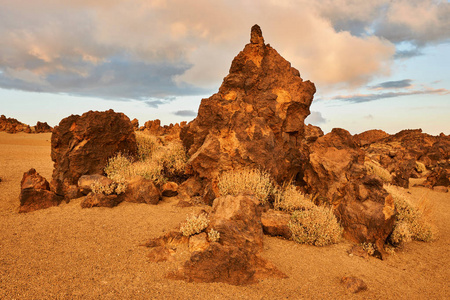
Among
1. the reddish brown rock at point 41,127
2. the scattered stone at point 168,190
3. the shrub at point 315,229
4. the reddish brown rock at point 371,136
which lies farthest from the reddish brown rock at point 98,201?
the reddish brown rock at point 41,127

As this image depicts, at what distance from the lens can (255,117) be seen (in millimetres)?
9086

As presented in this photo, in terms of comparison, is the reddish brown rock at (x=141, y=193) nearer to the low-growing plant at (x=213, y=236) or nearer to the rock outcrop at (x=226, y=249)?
the rock outcrop at (x=226, y=249)

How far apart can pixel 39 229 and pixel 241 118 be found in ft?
19.9

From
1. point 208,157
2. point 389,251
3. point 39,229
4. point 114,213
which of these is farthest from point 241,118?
point 39,229

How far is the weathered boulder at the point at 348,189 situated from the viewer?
6625mm

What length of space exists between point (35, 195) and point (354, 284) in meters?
7.92

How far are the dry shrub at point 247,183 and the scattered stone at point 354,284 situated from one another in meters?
3.08

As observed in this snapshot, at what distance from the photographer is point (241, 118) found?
8922mm

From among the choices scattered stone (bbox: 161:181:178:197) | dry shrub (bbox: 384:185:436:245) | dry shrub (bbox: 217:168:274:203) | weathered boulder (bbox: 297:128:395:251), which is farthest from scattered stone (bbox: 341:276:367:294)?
scattered stone (bbox: 161:181:178:197)

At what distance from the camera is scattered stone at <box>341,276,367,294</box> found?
183 inches

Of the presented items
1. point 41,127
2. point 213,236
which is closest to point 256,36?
point 213,236

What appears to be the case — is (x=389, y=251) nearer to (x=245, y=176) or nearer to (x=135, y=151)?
(x=245, y=176)

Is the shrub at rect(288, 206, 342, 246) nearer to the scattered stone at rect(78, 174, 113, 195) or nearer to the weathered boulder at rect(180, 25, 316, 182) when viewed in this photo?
the weathered boulder at rect(180, 25, 316, 182)

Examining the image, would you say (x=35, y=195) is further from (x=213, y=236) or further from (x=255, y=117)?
(x=255, y=117)
